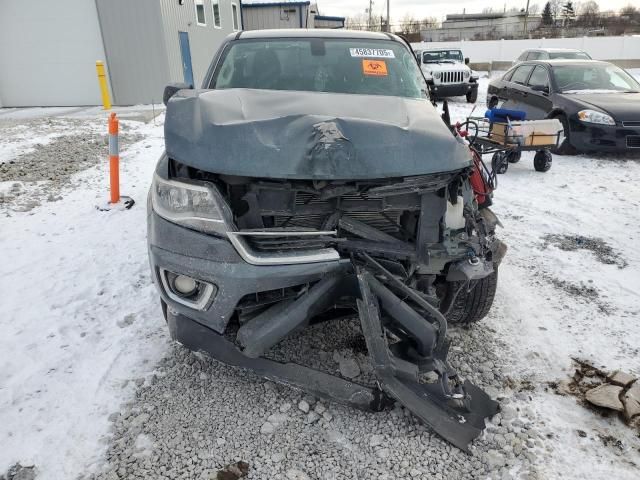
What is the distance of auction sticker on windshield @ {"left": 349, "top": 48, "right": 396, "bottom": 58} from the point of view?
149 inches

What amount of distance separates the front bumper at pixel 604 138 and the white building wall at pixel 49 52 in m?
12.2

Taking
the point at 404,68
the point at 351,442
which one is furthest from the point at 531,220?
the point at 351,442

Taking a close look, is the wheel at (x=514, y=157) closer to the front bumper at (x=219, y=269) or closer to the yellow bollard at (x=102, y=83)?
the front bumper at (x=219, y=269)

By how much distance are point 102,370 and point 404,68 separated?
314 centimetres

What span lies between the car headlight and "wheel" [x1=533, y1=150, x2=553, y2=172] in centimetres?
637

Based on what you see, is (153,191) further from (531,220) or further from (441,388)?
(531,220)

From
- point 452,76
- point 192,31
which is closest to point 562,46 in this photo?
point 452,76

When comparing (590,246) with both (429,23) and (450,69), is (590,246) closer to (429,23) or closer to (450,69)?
(450,69)

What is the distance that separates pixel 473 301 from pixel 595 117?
643 cm

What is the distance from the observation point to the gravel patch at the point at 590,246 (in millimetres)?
4230

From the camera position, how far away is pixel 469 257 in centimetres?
247

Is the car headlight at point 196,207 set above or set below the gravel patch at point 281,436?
above

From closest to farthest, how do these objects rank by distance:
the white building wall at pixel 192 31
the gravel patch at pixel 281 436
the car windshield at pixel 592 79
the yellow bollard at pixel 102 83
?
the gravel patch at pixel 281 436
the car windshield at pixel 592 79
the yellow bollard at pixel 102 83
the white building wall at pixel 192 31

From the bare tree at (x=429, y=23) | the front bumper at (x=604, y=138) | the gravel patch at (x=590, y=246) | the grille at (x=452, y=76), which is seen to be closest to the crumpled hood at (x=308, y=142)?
the gravel patch at (x=590, y=246)
